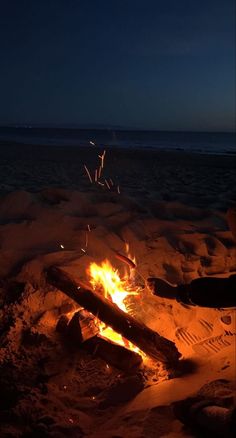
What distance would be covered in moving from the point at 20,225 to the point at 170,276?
1.76 m

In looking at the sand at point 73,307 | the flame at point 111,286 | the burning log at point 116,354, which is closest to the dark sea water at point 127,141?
the sand at point 73,307

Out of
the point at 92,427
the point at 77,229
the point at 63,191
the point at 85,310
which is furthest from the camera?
the point at 63,191

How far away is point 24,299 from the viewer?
12.0 ft

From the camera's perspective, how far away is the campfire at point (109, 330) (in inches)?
132

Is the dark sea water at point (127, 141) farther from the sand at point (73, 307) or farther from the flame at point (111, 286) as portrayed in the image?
the flame at point (111, 286)

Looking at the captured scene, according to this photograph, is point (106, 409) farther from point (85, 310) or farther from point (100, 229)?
point (100, 229)

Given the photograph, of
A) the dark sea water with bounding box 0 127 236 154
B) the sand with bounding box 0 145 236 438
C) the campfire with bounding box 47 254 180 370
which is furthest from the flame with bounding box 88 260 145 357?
the dark sea water with bounding box 0 127 236 154

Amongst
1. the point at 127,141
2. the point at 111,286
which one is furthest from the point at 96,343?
the point at 127,141

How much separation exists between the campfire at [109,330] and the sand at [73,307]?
0.11 metres

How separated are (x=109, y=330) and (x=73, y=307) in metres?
0.40

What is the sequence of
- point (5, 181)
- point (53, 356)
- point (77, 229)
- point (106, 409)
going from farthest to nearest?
point (5, 181), point (77, 229), point (53, 356), point (106, 409)

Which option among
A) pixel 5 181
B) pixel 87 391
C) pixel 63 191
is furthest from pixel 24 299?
pixel 5 181

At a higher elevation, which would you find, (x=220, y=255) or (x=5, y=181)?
(x=5, y=181)

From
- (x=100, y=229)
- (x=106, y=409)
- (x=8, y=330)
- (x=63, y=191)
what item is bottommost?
(x=106, y=409)
